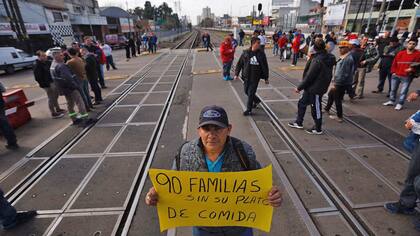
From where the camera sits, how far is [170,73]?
13188 mm

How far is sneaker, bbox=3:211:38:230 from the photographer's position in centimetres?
305

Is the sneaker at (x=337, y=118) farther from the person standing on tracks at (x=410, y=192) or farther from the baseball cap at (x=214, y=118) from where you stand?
the baseball cap at (x=214, y=118)

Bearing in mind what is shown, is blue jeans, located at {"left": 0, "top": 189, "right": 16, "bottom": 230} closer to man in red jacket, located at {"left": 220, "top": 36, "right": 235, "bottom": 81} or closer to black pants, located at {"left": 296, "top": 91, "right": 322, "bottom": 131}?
black pants, located at {"left": 296, "top": 91, "right": 322, "bottom": 131}

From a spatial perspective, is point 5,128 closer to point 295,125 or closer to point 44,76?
point 44,76

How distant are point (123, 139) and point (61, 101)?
4.93 meters

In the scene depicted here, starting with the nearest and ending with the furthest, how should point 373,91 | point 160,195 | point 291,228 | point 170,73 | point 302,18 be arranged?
point 160,195
point 291,228
point 373,91
point 170,73
point 302,18

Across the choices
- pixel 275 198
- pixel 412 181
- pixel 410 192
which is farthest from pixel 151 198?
pixel 410 192

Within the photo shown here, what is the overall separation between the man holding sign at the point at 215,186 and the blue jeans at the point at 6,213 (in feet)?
7.94

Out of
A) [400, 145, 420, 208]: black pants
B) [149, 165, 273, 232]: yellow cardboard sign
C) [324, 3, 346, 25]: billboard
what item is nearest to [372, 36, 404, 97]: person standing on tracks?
[400, 145, 420, 208]: black pants

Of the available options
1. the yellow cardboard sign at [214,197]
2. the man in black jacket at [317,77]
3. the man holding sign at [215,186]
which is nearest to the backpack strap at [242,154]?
the man holding sign at [215,186]

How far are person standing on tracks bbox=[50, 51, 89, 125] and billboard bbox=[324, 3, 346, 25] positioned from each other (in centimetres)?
5008

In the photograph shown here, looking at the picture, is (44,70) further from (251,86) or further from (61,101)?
(251,86)

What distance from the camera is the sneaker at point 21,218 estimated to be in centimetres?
305

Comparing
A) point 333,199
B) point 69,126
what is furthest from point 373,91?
point 69,126
